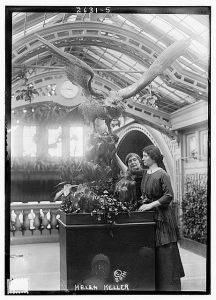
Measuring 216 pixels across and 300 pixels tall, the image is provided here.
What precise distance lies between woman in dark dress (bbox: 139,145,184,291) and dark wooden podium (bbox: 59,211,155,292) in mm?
67

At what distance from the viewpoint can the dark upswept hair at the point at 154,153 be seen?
3.63 m

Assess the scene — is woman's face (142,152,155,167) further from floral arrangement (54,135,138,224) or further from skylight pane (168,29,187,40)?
skylight pane (168,29,187,40)

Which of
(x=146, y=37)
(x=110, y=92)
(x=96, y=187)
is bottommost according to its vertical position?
(x=96, y=187)

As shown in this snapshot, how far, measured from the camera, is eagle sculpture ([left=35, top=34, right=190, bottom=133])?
3.60 m

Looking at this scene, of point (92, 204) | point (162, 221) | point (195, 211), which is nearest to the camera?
point (92, 204)

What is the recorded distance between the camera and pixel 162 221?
3.59m

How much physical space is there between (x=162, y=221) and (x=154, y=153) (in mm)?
579

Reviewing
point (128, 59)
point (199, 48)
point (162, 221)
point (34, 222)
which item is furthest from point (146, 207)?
point (199, 48)

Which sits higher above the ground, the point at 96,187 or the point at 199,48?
the point at 199,48

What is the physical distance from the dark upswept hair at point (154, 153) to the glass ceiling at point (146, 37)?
403 millimetres

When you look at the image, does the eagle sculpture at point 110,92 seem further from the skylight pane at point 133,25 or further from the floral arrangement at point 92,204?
the floral arrangement at point 92,204

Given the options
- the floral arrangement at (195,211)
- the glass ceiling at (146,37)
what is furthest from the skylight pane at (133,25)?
the floral arrangement at (195,211)

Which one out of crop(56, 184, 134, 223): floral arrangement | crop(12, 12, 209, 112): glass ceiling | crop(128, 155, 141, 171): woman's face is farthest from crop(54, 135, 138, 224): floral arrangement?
crop(12, 12, 209, 112): glass ceiling

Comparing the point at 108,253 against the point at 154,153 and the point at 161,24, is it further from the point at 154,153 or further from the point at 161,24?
the point at 161,24
